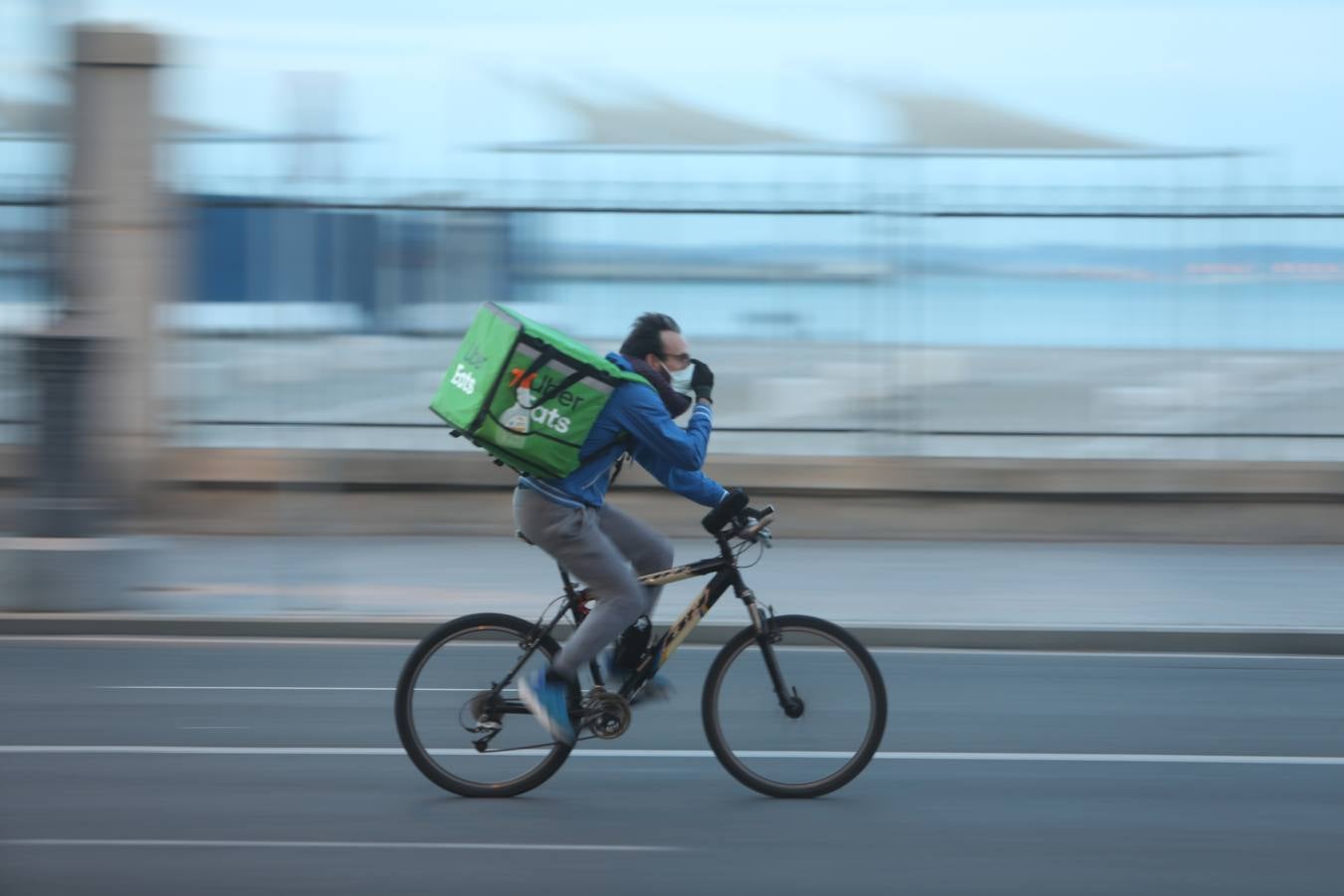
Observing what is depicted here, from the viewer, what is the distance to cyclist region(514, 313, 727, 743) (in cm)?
508

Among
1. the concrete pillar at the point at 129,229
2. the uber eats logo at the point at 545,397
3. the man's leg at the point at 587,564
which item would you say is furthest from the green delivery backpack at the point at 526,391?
the concrete pillar at the point at 129,229

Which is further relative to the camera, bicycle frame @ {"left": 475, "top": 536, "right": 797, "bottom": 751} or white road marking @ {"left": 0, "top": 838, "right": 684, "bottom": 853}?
bicycle frame @ {"left": 475, "top": 536, "right": 797, "bottom": 751}

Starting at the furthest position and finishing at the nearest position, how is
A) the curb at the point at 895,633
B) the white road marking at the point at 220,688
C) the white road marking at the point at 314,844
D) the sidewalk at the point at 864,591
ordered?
the sidewalk at the point at 864,591 < the curb at the point at 895,633 < the white road marking at the point at 220,688 < the white road marking at the point at 314,844

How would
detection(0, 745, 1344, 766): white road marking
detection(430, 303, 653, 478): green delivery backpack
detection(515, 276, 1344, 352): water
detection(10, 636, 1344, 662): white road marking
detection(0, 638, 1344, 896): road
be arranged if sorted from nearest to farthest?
detection(0, 638, 1344, 896): road, detection(430, 303, 653, 478): green delivery backpack, detection(0, 745, 1344, 766): white road marking, detection(10, 636, 1344, 662): white road marking, detection(515, 276, 1344, 352): water

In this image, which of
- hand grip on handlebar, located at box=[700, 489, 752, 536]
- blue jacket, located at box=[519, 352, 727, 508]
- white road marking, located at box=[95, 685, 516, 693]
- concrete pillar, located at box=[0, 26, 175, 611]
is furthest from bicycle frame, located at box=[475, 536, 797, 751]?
concrete pillar, located at box=[0, 26, 175, 611]

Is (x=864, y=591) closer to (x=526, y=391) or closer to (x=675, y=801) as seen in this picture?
(x=675, y=801)

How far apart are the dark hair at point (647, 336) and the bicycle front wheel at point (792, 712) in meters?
0.96

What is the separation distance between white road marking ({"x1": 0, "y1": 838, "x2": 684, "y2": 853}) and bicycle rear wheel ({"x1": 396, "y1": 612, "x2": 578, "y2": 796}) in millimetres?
525

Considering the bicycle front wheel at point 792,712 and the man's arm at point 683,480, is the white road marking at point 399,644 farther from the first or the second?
the man's arm at point 683,480

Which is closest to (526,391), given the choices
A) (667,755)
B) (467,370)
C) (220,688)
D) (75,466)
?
(467,370)

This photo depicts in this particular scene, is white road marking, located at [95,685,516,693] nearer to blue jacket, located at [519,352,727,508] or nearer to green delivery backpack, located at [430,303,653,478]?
blue jacket, located at [519,352,727,508]

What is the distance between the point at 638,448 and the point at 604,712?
0.87 metres

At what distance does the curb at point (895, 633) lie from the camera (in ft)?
28.0

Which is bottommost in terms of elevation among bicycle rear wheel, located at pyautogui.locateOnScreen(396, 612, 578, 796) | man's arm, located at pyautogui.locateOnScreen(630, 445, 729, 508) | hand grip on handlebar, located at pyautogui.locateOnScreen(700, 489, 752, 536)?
bicycle rear wheel, located at pyautogui.locateOnScreen(396, 612, 578, 796)
